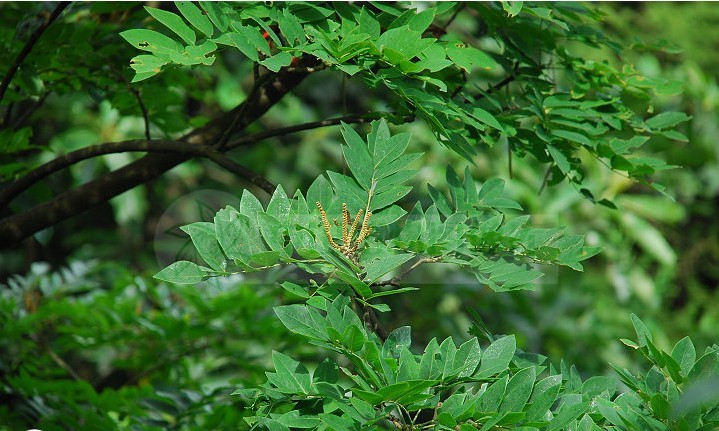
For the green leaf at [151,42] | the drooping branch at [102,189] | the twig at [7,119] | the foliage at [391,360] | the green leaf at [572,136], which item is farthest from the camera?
the twig at [7,119]

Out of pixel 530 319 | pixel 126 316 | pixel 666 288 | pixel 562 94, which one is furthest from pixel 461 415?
pixel 666 288

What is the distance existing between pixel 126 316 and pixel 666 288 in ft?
9.86

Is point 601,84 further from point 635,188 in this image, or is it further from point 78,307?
point 635,188

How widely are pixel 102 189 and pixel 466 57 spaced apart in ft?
1.80

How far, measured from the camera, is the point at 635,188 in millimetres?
4172

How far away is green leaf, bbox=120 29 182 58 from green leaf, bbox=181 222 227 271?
0.57ft

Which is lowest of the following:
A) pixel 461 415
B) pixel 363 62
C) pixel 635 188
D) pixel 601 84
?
pixel 635 188

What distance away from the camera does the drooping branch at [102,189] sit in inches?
45.9

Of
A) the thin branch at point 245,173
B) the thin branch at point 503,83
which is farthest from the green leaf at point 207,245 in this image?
the thin branch at point 503,83

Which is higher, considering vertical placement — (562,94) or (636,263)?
(562,94)

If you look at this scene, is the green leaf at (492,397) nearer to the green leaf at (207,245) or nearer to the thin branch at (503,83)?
the green leaf at (207,245)

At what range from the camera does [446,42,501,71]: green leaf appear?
896 mm

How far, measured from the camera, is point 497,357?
0.77m

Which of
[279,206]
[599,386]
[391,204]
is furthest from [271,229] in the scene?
[599,386]
